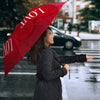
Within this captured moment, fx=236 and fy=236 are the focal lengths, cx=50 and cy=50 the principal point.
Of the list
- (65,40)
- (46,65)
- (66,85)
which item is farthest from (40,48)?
(65,40)

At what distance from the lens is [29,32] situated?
2328mm

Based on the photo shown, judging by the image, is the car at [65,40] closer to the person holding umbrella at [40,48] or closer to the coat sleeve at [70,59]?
the coat sleeve at [70,59]

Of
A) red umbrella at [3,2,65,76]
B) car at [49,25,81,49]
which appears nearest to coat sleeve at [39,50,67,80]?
red umbrella at [3,2,65,76]

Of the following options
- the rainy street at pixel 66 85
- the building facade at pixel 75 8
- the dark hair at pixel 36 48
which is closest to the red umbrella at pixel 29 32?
the dark hair at pixel 36 48

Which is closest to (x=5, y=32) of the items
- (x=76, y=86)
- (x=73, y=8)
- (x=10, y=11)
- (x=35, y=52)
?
(x=10, y=11)

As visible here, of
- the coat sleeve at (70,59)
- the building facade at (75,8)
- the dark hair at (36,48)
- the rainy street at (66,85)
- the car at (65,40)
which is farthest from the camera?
the building facade at (75,8)

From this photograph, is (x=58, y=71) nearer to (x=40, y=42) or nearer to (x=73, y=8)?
(x=40, y=42)

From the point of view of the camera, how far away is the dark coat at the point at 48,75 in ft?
7.96

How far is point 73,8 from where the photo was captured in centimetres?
9319

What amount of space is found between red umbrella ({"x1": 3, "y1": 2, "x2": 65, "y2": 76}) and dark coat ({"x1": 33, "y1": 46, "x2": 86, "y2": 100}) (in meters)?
0.21

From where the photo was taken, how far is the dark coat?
2.43 metres

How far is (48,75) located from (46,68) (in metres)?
0.08

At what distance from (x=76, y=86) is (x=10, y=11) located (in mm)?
19390

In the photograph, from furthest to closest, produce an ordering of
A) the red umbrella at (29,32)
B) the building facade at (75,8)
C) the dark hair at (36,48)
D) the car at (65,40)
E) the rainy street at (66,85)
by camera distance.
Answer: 1. the building facade at (75,8)
2. the car at (65,40)
3. the rainy street at (66,85)
4. the dark hair at (36,48)
5. the red umbrella at (29,32)
